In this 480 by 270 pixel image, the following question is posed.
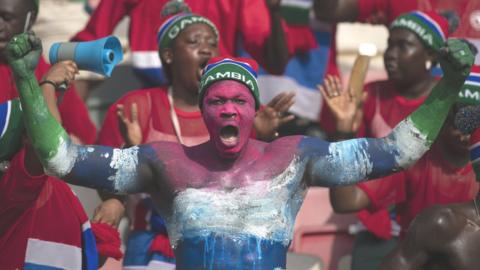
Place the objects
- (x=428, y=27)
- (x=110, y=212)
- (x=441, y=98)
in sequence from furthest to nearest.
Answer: (x=428, y=27) < (x=110, y=212) < (x=441, y=98)

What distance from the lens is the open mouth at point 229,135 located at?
3.94 m

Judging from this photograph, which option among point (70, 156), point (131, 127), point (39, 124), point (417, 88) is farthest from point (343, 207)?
point (39, 124)

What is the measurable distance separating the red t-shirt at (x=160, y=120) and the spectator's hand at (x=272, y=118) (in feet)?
0.87

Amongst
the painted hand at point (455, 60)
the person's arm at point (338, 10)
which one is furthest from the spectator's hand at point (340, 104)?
the person's arm at point (338, 10)

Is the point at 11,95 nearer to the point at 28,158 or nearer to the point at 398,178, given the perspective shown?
the point at 28,158

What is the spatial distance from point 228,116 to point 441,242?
3.11ft

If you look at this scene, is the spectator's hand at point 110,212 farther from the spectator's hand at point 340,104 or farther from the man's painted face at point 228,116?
the man's painted face at point 228,116

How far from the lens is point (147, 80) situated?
20.3ft

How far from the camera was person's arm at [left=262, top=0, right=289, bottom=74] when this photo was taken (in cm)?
592

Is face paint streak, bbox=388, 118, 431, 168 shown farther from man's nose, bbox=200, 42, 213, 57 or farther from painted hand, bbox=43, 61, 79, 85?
man's nose, bbox=200, 42, 213, 57

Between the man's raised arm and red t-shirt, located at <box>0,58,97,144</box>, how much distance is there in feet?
4.18

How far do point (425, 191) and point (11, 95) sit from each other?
1.86m

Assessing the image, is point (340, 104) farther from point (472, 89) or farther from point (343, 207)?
point (472, 89)

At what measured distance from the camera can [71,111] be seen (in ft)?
17.8
